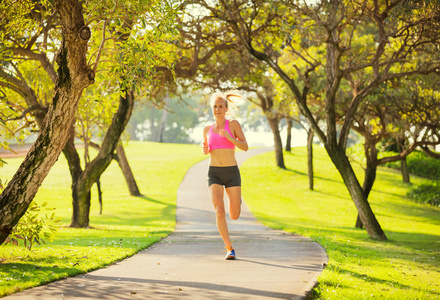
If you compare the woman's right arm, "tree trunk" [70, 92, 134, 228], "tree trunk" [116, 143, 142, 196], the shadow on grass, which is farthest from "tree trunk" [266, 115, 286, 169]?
the shadow on grass

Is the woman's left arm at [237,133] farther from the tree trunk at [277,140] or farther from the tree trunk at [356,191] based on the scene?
the tree trunk at [277,140]

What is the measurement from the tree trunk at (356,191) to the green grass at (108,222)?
15.8 ft

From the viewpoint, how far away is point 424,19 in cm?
1234

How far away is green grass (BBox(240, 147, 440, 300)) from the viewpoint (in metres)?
6.34

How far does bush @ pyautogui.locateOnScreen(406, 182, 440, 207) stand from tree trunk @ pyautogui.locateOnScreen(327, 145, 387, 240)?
16.0 metres

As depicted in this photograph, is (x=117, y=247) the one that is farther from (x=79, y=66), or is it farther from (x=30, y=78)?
(x=30, y=78)

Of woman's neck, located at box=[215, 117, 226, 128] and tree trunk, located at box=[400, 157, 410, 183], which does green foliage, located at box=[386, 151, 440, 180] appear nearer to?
tree trunk, located at box=[400, 157, 410, 183]

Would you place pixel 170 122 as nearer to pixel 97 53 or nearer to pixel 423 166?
pixel 423 166

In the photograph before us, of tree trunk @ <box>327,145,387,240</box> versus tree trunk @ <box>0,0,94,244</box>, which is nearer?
tree trunk @ <box>0,0,94,244</box>

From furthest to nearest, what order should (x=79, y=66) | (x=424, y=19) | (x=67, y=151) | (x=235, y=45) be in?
(x=235, y=45) < (x=67, y=151) < (x=424, y=19) < (x=79, y=66)

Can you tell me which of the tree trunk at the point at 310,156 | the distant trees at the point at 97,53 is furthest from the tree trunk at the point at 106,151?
the tree trunk at the point at 310,156

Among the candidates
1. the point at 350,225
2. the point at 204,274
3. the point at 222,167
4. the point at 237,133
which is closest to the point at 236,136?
the point at 237,133

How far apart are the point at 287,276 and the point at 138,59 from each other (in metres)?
3.99

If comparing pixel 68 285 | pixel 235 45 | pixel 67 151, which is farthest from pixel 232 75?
pixel 68 285
